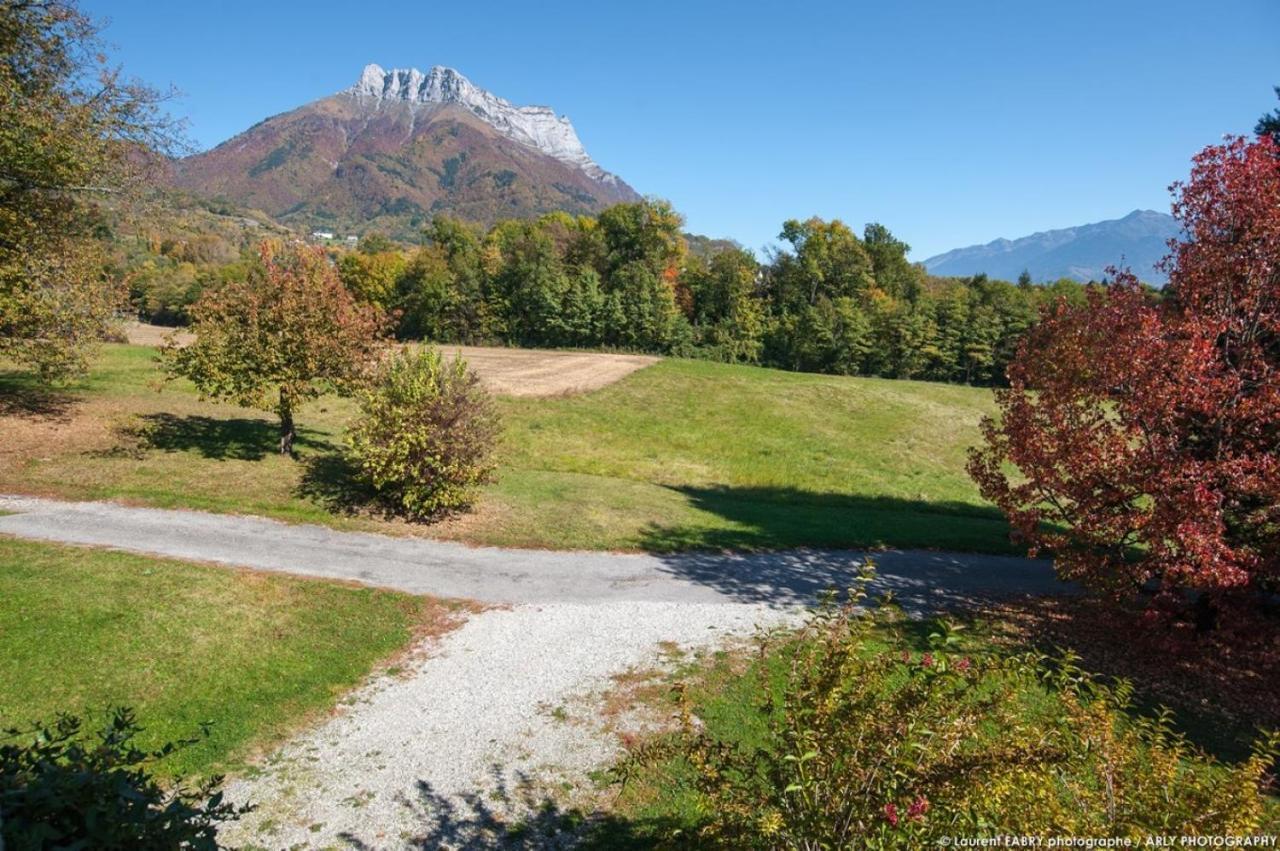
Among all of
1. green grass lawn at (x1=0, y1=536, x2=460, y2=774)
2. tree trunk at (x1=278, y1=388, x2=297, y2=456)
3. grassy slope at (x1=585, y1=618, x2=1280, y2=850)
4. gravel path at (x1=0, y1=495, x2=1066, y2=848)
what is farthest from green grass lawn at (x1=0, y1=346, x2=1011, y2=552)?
grassy slope at (x1=585, y1=618, x2=1280, y2=850)

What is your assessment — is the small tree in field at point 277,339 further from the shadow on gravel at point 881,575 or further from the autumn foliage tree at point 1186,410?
the autumn foliage tree at point 1186,410

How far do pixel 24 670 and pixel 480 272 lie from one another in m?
72.9

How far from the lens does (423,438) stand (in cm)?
1775

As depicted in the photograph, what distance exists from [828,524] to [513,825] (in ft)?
53.2

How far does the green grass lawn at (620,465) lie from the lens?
1891 centimetres

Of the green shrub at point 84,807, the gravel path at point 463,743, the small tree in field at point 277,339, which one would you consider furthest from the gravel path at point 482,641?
the green shrub at point 84,807

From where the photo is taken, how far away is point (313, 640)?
39.6 feet

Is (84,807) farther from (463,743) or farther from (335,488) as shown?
(335,488)

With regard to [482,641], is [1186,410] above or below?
above

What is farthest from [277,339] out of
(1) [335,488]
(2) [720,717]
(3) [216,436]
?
(2) [720,717]

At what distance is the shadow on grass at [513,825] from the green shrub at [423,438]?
10566mm

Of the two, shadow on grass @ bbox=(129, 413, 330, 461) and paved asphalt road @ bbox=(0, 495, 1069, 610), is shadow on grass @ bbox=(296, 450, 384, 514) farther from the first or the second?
shadow on grass @ bbox=(129, 413, 330, 461)

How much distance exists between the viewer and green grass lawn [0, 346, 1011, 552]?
18.9 metres

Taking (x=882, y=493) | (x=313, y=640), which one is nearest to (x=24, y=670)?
(x=313, y=640)
